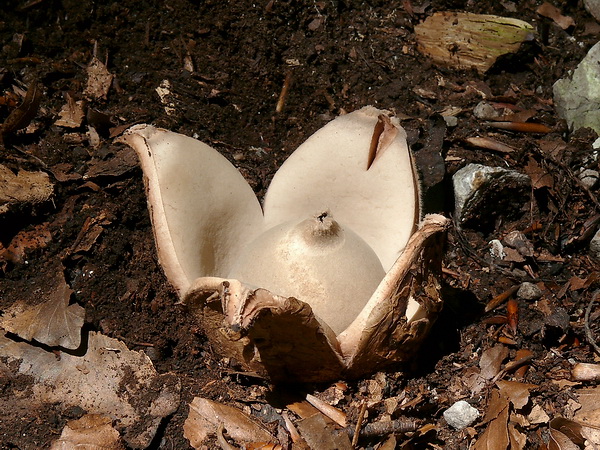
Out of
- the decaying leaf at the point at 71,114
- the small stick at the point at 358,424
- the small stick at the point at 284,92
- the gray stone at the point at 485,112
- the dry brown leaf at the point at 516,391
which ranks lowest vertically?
the dry brown leaf at the point at 516,391

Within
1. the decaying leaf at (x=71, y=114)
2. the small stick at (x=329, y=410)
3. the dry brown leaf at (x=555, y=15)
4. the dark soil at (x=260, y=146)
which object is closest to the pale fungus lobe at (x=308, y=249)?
the small stick at (x=329, y=410)

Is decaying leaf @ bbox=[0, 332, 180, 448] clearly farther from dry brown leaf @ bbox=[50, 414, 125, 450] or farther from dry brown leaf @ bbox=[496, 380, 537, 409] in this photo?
dry brown leaf @ bbox=[496, 380, 537, 409]

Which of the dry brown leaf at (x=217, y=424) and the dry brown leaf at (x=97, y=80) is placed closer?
the dry brown leaf at (x=217, y=424)

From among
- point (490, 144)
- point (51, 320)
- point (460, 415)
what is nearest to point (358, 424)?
point (460, 415)

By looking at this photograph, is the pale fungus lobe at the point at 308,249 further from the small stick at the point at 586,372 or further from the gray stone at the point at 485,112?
the gray stone at the point at 485,112

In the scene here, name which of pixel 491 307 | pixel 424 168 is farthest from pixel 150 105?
pixel 491 307
